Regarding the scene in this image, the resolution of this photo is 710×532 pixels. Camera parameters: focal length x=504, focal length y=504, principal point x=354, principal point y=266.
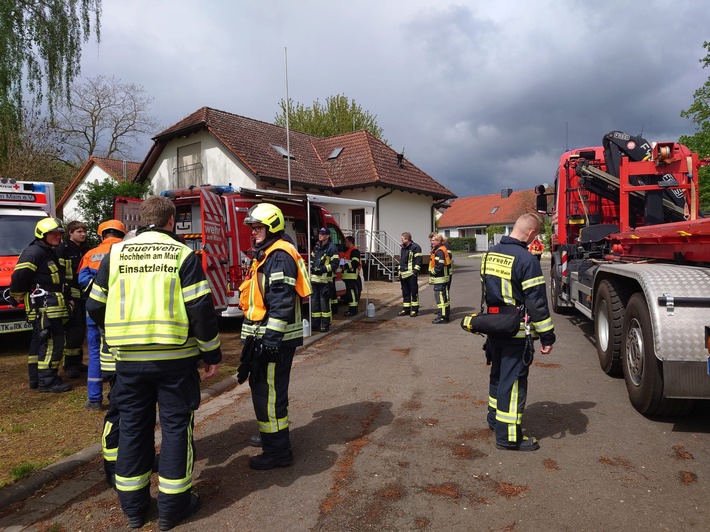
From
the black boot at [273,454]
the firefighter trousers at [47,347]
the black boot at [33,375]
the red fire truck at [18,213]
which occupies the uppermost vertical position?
the red fire truck at [18,213]

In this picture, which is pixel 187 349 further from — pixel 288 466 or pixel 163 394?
pixel 288 466

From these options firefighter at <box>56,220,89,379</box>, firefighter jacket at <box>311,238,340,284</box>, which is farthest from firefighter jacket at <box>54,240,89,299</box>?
firefighter jacket at <box>311,238,340,284</box>

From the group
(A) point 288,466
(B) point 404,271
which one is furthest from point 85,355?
(B) point 404,271

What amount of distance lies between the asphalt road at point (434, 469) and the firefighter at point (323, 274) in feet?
10.9

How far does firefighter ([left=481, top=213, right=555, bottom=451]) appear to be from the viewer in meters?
3.76

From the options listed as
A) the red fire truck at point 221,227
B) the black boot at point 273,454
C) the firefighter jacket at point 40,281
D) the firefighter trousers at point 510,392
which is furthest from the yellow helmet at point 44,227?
the firefighter trousers at point 510,392

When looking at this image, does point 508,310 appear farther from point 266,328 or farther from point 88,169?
point 88,169

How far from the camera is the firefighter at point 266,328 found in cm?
354

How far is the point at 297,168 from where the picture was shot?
21.2 metres

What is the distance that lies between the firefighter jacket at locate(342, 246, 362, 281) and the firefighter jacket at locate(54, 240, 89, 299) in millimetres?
5593

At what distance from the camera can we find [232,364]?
6.51 m

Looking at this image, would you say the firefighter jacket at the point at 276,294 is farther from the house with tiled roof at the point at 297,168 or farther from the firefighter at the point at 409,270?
the house with tiled roof at the point at 297,168

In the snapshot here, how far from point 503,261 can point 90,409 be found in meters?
4.07

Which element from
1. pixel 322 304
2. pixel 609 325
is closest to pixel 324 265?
pixel 322 304
